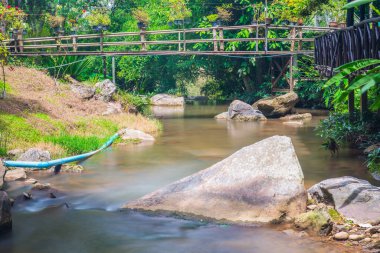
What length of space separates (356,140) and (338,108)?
4205 millimetres

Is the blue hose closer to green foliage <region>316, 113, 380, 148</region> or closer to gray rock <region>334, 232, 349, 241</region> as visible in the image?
green foliage <region>316, 113, 380, 148</region>

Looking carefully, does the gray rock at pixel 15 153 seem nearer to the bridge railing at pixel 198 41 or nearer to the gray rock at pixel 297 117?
the bridge railing at pixel 198 41

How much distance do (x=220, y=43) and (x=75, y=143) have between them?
10958mm

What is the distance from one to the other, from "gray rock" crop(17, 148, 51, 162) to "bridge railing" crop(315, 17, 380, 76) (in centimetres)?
697

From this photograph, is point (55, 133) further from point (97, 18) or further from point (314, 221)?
point (97, 18)

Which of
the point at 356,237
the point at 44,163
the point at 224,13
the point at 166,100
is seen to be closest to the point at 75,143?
the point at 44,163

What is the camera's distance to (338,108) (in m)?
16.9

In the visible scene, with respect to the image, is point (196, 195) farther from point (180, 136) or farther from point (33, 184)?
point (180, 136)

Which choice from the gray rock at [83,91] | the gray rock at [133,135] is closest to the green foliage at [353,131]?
the gray rock at [133,135]

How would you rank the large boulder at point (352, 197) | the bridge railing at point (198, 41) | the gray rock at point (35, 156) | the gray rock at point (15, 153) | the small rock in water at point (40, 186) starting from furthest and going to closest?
the bridge railing at point (198, 41) → the gray rock at point (15, 153) → the gray rock at point (35, 156) → the small rock in water at point (40, 186) → the large boulder at point (352, 197)

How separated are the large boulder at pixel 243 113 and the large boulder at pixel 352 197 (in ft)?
45.1

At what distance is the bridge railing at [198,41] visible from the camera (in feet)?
73.5

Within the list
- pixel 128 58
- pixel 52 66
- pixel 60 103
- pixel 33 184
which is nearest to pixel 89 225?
pixel 33 184

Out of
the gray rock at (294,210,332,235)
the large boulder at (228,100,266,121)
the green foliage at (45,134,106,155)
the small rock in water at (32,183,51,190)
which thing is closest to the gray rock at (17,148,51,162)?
the green foliage at (45,134,106,155)
